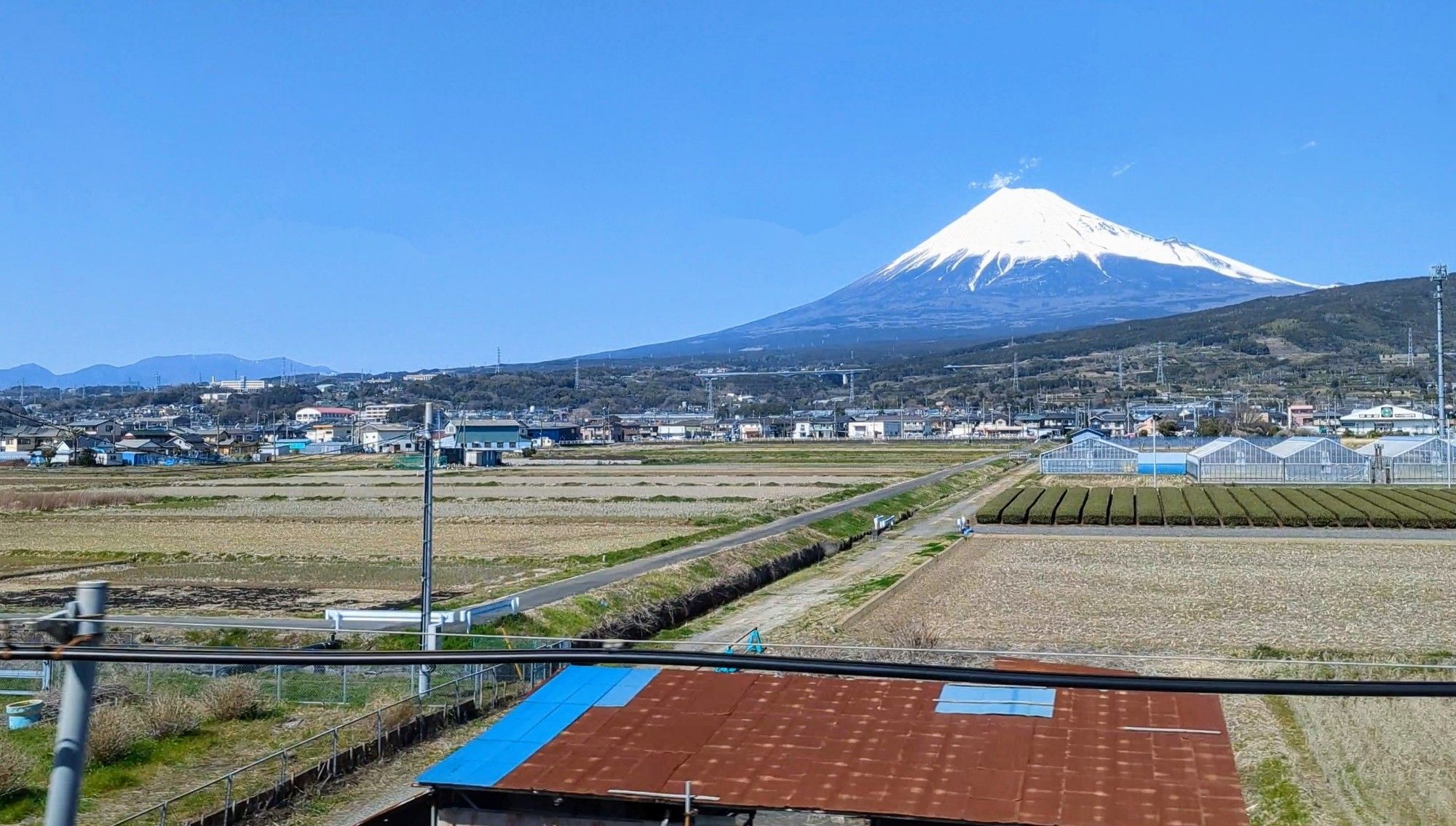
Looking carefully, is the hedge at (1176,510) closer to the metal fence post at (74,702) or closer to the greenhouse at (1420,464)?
the greenhouse at (1420,464)

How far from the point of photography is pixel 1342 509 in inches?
1228

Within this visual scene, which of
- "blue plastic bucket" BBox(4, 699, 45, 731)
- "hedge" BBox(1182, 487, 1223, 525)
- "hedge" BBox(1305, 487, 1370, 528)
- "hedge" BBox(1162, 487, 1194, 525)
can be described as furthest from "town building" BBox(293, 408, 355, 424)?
"blue plastic bucket" BBox(4, 699, 45, 731)

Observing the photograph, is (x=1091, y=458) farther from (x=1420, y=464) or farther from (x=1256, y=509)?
(x=1256, y=509)

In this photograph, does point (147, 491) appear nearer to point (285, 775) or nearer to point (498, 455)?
point (498, 455)

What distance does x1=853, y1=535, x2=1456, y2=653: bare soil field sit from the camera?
15.2m

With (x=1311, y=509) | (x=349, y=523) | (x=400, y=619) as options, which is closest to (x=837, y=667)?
(x=400, y=619)

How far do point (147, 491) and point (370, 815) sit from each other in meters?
40.2

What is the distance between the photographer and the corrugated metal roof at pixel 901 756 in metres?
6.48

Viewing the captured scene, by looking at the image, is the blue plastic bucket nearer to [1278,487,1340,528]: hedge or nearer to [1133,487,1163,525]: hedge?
[1133,487,1163,525]: hedge

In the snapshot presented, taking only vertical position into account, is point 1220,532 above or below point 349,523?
above

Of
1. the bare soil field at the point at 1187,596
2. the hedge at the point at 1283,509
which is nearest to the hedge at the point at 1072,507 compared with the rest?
the bare soil field at the point at 1187,596

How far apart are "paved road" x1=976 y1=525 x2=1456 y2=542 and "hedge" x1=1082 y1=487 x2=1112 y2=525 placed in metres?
0.39

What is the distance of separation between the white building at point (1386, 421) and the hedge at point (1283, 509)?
32.0 metres

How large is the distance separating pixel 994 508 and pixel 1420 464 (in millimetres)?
19832
